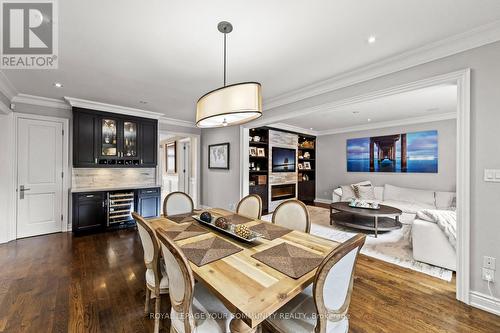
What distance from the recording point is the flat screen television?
6039 mm

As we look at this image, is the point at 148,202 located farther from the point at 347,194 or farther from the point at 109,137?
the point at 347,194

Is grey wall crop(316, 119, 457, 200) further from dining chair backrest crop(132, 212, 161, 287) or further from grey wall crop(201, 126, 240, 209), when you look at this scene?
dining chair backrest crop(132, 212, 161, 287)

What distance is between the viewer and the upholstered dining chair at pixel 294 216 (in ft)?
7.11

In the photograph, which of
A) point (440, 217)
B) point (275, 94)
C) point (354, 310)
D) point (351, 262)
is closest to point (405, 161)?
point (440, 217)

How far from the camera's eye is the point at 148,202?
4461 millimetres

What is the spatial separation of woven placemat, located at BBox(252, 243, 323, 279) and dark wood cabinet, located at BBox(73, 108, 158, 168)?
3.99 meters

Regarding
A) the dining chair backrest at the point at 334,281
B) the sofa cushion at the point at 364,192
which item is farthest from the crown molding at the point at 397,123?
the dining chair backrest at the point at 334,281

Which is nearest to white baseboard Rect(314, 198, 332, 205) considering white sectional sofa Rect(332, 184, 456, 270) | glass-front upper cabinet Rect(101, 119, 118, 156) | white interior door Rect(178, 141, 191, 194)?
white sectional sofa Rect(332, 184, 456, 270)

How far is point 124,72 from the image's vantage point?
2705mm

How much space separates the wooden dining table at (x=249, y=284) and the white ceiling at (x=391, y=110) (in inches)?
112

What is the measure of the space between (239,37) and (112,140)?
3560 mm

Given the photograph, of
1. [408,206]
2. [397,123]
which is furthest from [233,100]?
[397,123]

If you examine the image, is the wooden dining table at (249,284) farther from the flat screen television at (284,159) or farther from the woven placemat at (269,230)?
the flat screen television at (284,159)

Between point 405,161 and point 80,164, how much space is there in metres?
7.47
